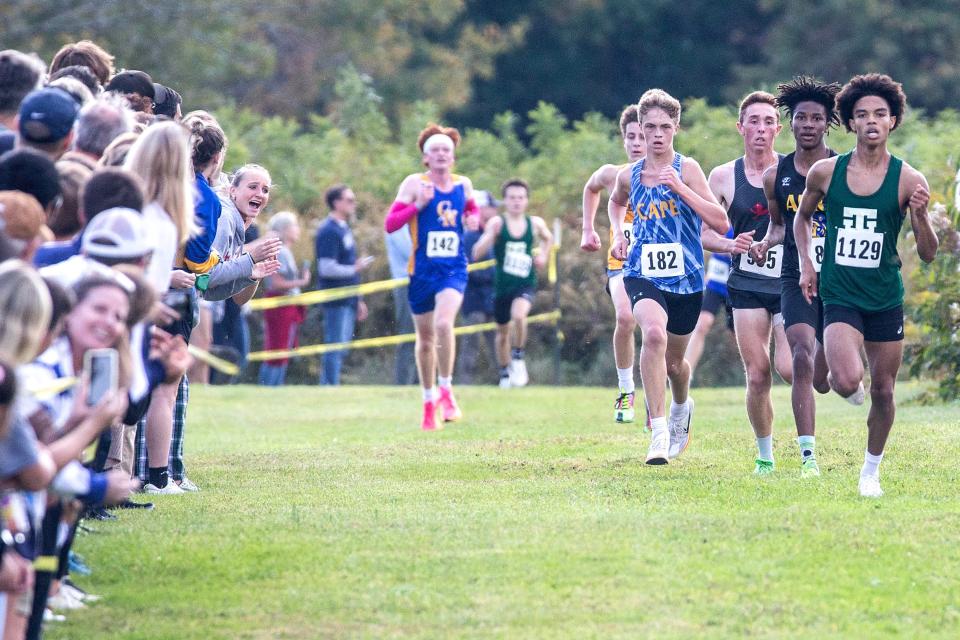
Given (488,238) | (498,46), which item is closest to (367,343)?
(488,238)

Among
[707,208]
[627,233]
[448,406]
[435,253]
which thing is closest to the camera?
[707,208]

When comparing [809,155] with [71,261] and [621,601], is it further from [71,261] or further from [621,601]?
[71,261]

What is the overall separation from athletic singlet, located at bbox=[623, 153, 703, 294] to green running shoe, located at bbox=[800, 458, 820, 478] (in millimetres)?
1441

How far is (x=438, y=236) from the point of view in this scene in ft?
48.0

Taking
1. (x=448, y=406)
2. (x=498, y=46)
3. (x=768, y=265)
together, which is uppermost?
(x=498, y=46)

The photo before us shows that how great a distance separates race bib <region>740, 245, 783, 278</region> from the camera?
35.7 feet

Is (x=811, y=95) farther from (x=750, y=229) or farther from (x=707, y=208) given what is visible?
(x=750, y=229)

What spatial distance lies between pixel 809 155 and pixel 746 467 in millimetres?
1983

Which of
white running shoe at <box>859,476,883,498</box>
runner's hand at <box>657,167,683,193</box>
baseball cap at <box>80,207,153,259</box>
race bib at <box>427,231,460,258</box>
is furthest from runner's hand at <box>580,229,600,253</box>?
baseball cap at <box>80,207,153,259</box>

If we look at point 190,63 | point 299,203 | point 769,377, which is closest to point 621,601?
point 769,377

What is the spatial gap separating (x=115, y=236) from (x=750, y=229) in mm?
5615

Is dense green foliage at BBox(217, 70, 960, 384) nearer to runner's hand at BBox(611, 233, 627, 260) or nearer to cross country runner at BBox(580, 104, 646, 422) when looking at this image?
cross country runner at BBox(580, 104, 646, 422)

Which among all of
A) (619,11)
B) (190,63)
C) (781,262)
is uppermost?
(619,11)

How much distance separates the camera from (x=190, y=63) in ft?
119
